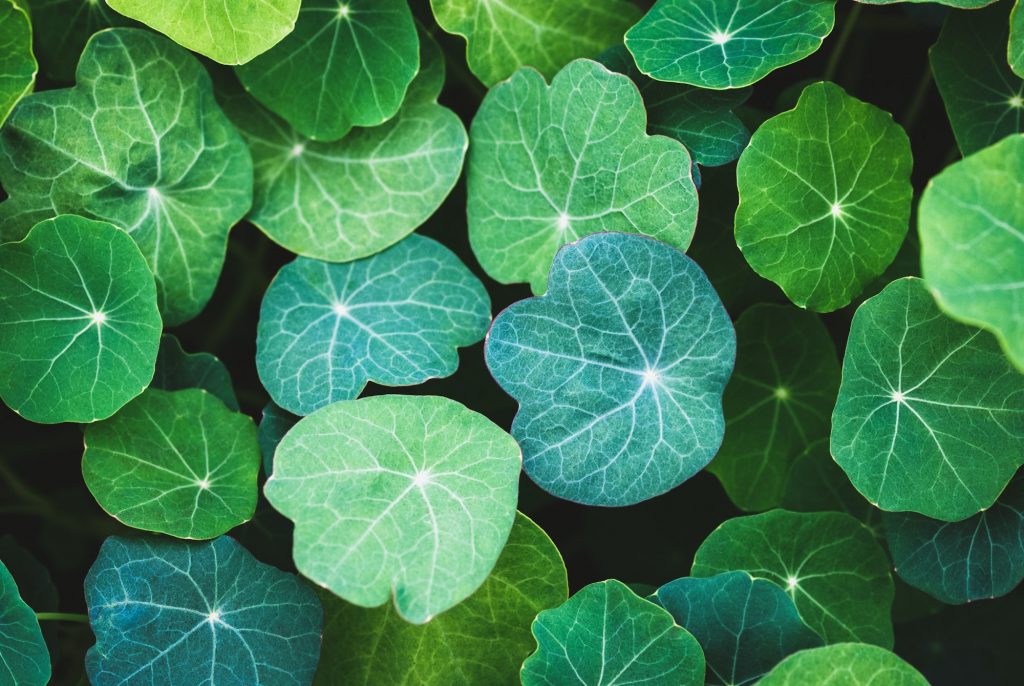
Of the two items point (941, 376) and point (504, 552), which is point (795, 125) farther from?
point (504, 552)

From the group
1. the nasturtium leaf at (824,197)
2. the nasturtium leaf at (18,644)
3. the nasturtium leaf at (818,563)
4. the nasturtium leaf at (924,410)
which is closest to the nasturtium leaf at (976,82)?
the nasturtium leaf at (824,197)

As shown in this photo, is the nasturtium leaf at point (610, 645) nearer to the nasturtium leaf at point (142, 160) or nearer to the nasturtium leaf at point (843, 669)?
the nasturtium leaf at point (843, 669)

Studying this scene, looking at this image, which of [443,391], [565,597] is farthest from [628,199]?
[565,597]

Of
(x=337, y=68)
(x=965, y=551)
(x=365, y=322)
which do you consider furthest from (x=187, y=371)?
(x=965, y=551)

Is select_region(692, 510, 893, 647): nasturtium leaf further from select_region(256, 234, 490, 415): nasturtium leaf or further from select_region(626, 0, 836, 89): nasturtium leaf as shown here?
select_region(626, 0, 836, 89): nasturtium leaf

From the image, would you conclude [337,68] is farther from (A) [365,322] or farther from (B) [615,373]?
(B) [615,373]
